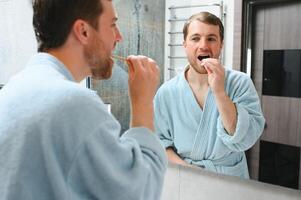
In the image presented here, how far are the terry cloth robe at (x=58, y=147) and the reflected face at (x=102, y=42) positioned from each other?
16 cm

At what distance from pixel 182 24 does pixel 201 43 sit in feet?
0.37

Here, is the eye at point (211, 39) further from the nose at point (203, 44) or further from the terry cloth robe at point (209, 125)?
the terry cloth robe at point (209, 125)

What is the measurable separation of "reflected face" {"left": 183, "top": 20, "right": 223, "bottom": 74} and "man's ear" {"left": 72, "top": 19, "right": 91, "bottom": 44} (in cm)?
51

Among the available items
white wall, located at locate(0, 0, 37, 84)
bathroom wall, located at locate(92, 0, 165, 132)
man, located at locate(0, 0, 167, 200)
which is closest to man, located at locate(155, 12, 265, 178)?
bathroom wall, located at locate(92, 0, 165, 132)

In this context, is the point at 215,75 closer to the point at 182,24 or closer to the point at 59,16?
the point at 182,24

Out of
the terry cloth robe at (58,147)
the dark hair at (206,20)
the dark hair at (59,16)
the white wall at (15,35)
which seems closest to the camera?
the terry cloth robe at (58,147)

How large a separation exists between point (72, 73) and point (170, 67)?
1.85 ft

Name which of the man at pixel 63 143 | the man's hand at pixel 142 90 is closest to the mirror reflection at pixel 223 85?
the man's hand at pixel 142 90

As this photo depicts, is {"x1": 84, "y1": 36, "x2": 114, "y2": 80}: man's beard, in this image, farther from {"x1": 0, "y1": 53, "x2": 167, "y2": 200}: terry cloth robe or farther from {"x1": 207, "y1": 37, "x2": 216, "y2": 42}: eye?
{"x1": 207, "y1": 37, "x2": 216, "y2": 42}: eye

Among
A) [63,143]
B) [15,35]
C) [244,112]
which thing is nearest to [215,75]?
[244,112]

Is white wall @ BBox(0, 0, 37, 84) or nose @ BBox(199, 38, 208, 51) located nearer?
nose @ BBox(199, 38, 208, 51)

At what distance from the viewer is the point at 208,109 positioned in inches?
48.9

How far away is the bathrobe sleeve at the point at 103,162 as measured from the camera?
0.67m

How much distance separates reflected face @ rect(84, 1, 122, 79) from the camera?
0.85 metres
